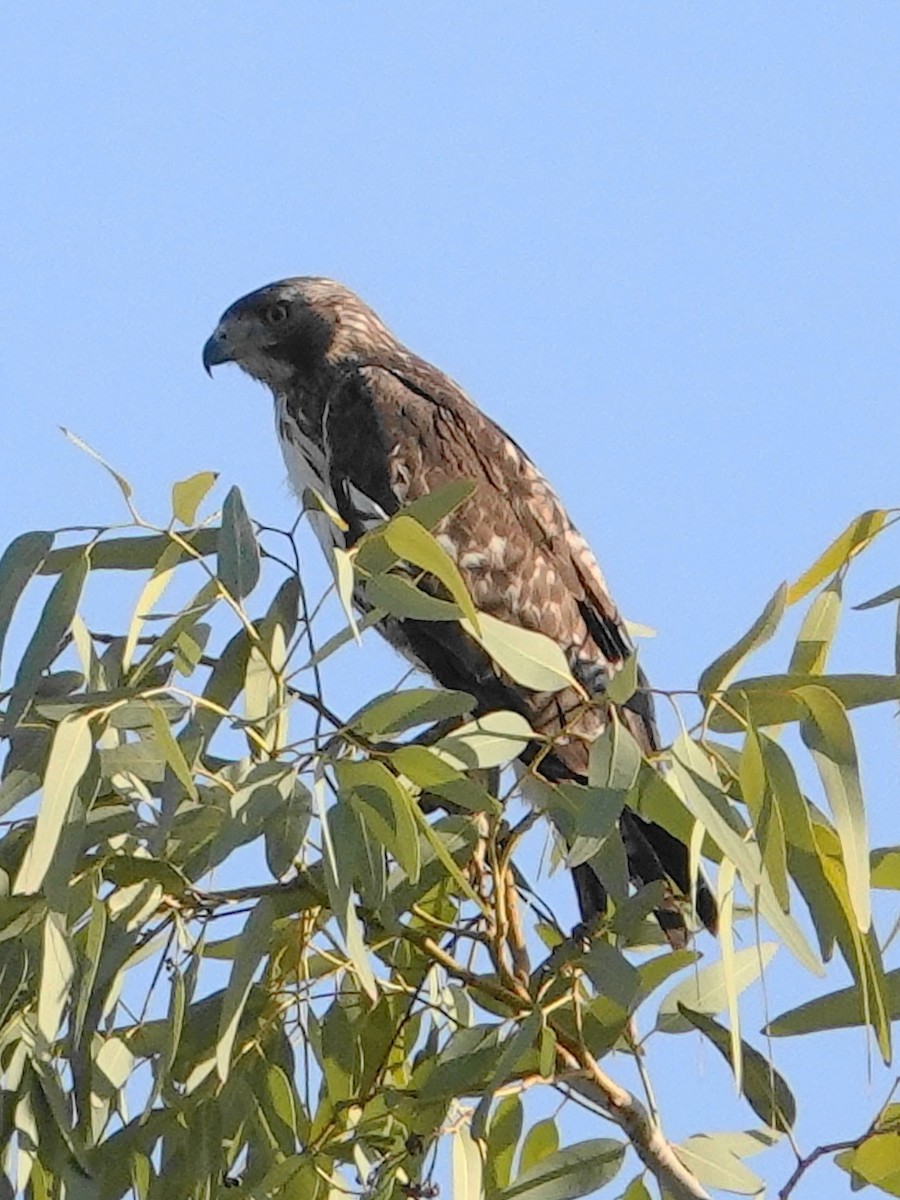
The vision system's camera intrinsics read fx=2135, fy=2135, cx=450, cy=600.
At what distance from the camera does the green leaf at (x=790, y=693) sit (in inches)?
82.4

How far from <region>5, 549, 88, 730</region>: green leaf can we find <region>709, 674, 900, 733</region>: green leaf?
70 centimetres

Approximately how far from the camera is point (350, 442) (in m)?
4.34

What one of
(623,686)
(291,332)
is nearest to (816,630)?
(623,686)

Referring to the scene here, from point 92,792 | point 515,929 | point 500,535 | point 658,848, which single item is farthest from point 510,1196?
point 500,535

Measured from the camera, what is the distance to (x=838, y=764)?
2082 mm

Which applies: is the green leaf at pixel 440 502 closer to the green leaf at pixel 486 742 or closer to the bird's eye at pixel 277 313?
the green leaf at pixel 486 742

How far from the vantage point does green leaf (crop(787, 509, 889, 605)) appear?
2.27 metres

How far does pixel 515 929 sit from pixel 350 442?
2020 mm

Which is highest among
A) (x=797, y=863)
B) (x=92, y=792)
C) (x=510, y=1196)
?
(x=92, y=792)

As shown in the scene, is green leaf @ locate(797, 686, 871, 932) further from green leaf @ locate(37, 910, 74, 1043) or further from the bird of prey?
the bird of prey

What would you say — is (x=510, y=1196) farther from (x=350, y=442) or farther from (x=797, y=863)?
(x=350, y=442)

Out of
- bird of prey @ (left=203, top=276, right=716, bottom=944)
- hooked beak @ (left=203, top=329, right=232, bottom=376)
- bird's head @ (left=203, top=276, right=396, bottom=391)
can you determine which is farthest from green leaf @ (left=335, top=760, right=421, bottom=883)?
hooked beak @ (left=203, top=329, right=232, bottom=376)

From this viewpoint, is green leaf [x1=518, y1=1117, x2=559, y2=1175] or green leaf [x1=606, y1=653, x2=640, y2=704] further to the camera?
green leaf [x1=518, y1=1117, x2=559, y2=1175]

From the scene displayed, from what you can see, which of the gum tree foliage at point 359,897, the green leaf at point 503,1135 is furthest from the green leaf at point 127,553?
the green leaf at point 503,1135
